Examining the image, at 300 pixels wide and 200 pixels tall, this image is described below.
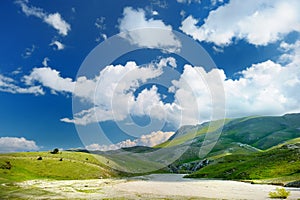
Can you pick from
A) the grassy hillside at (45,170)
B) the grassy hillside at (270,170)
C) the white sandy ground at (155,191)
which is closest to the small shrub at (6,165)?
the grassy hillside at (45,170)

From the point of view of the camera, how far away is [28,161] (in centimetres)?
10456

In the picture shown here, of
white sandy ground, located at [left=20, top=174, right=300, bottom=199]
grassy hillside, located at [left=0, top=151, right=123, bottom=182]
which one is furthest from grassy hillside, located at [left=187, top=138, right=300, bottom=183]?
grassy hillside, located at [left=0, top=151, right=123, bottom=182]

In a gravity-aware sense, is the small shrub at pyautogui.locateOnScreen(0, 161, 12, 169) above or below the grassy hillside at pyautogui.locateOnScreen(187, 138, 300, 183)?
above

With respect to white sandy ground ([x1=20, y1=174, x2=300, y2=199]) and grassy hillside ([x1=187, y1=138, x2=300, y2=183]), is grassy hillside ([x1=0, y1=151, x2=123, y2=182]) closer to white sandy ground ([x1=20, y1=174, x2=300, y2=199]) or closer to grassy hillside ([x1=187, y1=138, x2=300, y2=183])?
white sandy ground ([x1=20, y1=174, x2=300, y2=199])

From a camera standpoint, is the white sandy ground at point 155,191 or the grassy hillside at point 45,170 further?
the grassy hillside at point 45,170

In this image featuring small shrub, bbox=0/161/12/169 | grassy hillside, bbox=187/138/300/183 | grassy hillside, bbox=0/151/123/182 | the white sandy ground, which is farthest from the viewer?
grassy hillside, bbox=187/138/300/183

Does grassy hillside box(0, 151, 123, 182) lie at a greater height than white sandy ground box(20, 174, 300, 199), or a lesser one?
greater

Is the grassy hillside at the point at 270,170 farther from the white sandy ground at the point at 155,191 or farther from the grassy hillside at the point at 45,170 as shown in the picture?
the grassy hillside at the point at 45,170

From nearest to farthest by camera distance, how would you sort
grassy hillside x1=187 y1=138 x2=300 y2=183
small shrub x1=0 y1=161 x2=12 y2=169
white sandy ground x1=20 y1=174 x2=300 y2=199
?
1. white sandy ground x1=20 y1=174 x2=300 y2=199
2. small shrub x1=0 y1=161 x2=12 y2=169
3. grassy hillside x1=187 y1=138 x2=300 y2=183

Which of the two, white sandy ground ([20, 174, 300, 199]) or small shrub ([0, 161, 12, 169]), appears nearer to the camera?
white sandy ground ([20, 174, 300, 199])

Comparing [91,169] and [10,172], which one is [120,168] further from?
[10,172]

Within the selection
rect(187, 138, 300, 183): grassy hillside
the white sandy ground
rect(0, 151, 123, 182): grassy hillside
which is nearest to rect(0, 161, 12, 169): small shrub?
rect(0, 151, 123, 182): grassy hillside

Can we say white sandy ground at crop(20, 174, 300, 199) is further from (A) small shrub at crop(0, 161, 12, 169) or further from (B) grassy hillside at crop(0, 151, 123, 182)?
(A) small shrub at crop(0, 161, 12, 169)

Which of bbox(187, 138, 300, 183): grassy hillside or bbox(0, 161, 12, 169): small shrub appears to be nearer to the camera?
bbox(0, 161, 12, 169): small shrub
